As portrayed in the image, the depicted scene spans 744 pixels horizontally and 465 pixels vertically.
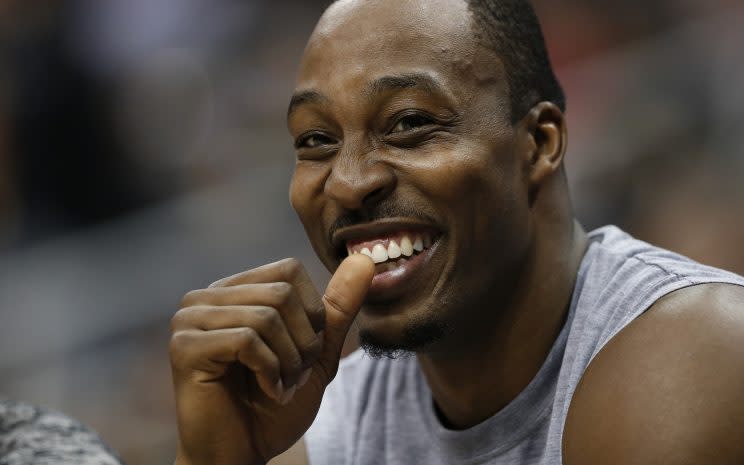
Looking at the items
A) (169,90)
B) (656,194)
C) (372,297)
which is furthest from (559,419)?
(169,90)

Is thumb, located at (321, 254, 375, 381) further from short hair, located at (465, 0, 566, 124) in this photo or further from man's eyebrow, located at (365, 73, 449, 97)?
short hair, located at (465, 0, 566, 124)

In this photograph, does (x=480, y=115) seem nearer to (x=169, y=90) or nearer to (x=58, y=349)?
(x=58, y=349)

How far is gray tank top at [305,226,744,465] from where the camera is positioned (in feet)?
6.91

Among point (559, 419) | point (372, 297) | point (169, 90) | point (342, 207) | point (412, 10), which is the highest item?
point (169, 90)

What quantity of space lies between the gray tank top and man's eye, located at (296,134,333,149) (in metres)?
0.66

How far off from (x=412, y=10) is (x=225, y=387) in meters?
0.90

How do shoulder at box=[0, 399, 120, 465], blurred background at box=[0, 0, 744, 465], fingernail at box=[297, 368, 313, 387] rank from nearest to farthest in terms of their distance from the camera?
shoulder at box=[0, 399, 120, 465] < fingernail at box=[297, 368, 313, 387] < blurred background at box=[0, 0, 744, 465]

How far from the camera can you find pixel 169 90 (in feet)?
18.3

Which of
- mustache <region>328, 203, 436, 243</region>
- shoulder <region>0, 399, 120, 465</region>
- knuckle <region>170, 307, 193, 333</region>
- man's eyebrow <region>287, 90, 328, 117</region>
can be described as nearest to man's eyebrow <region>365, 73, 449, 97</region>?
man's eyebrow <region>287, 90, 328, 117</region>

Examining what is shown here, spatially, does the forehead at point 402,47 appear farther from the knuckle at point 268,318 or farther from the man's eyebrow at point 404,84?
the knuckle at point 268,318

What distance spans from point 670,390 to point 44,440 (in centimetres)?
109

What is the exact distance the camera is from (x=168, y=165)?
17.9ft

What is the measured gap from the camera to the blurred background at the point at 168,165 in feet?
14.9

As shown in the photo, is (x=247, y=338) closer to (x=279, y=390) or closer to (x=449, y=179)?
(x=279, y=390)
